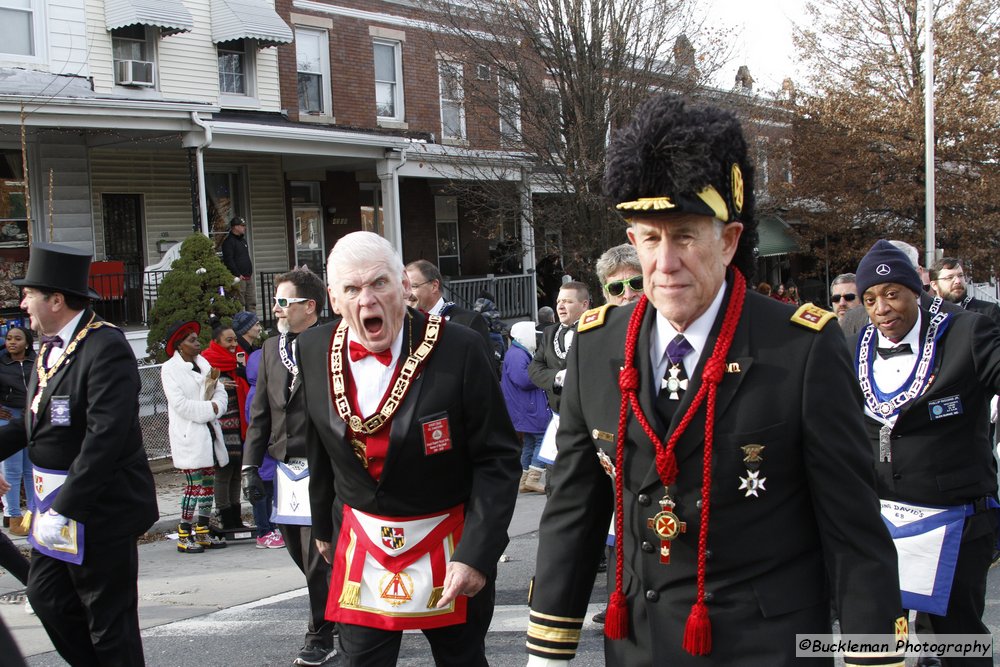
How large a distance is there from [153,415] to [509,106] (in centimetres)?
960

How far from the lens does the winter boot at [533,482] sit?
10625mm

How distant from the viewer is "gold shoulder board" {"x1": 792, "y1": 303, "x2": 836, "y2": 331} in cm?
247

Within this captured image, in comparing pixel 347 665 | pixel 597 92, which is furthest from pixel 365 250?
pixel 597 92

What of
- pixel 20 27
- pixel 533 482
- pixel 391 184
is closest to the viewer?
pixel 533 482

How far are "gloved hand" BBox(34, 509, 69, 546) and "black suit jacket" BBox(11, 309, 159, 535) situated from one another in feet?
0.17

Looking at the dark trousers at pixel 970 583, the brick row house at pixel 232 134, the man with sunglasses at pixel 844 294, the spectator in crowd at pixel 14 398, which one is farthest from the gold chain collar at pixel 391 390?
the brick row house at pixel 232 134

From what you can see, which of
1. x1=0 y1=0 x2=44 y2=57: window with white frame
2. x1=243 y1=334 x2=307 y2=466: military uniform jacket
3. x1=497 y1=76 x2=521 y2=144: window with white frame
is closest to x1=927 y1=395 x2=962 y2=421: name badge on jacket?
x1=243 y1=334 x2=307 y2=466: military uniform jacket

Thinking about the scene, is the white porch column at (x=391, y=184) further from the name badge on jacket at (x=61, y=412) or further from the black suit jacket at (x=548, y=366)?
the name badge on jacket at (x=61, y=412)

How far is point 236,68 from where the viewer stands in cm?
1930

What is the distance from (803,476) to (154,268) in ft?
49.7

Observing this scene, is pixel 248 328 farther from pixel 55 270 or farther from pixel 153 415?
pixel 55 270

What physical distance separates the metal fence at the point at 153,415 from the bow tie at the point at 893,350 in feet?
29.0

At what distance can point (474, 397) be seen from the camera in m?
3.87

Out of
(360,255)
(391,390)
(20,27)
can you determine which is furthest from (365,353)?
(20,27)
